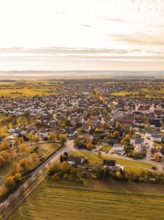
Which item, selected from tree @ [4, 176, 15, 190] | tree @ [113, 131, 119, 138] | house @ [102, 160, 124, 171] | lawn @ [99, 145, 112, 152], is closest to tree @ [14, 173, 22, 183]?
tree @ [4, 176, 15, 190]

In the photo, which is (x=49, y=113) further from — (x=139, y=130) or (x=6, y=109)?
(x=139, y=130)

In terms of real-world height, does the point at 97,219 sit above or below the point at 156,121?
below

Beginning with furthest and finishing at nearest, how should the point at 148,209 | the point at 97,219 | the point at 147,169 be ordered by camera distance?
the point at 147,169 → the point at 148,209 → the point at 97,219

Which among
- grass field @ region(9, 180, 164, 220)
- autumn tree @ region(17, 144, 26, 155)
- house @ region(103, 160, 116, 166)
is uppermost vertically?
autumn tree @ region(17, 144, 26, 155)

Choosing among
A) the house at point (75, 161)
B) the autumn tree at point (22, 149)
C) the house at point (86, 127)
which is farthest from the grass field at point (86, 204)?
the house at point (86, 127)

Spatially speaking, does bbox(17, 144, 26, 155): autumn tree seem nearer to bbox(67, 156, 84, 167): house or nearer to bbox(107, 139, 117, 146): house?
bbox(67, 156, 84, 167): house

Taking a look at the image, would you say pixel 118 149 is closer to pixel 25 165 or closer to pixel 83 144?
pixel 83 144

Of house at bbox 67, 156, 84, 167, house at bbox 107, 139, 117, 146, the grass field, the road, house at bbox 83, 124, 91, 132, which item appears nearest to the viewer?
the grass field

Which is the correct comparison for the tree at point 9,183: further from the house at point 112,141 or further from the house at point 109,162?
the house at point 112,141

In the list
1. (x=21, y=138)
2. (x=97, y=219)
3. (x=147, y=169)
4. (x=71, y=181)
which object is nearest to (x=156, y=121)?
(x=147, y=169)
